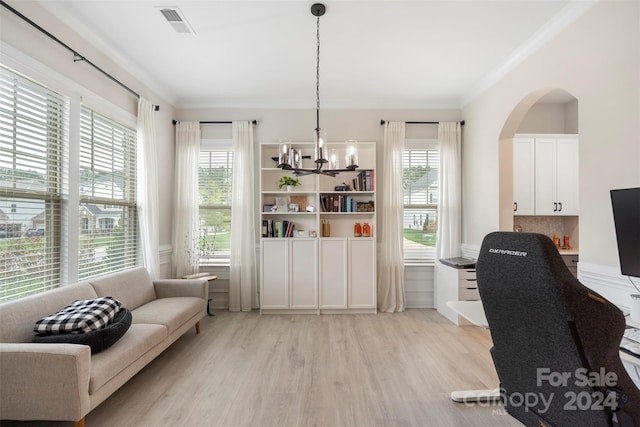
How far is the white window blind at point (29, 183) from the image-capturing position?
2291mm

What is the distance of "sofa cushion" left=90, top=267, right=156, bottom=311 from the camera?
3.00 meters

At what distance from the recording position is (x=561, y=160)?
14.1 ft

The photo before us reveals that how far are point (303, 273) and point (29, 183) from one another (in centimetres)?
308

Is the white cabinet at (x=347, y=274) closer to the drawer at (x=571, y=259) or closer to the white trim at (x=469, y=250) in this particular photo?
the white trim at (x=469, y=250)

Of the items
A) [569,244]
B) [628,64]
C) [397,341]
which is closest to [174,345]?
[397,341]

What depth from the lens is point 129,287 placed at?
333 centimetres

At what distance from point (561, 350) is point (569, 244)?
425 cm

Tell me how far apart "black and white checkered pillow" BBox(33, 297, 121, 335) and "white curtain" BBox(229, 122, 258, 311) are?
2.31 m

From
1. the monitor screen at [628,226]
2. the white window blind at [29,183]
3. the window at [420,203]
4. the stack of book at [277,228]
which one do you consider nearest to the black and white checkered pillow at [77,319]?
the white window blind at [29,183]

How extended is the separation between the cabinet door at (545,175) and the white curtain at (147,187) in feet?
16.4

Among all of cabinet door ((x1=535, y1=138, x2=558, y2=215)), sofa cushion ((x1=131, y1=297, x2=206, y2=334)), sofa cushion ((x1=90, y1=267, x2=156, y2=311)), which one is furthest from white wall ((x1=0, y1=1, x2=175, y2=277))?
cabinet door ((x1=535, y1=138, x2=558, y2=215))

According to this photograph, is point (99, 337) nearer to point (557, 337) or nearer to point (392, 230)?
point (557, 337)

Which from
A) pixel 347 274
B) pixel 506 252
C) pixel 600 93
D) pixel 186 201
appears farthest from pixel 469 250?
pixel 186 201

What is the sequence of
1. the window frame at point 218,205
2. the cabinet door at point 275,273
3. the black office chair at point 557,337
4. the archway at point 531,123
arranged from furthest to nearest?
the window frame at point 218,205 → the cabinet door at point 275,273 → the archway at point 531,123 → the black office chair at point 557,337
